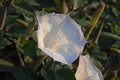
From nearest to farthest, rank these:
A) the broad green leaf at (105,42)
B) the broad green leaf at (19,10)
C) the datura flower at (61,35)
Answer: the datura flower at (61,35) → the broad green leaf at (19,10) → the broad green leaf at (105,42)

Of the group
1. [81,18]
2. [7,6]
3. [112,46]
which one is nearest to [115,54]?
[112,46]

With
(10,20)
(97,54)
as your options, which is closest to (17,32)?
(10,20)

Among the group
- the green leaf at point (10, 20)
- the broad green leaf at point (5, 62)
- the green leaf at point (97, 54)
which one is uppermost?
the green leaf at point (10, 20)

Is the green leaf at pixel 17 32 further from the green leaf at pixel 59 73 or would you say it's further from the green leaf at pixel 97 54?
the green leaf at pixel 97 54

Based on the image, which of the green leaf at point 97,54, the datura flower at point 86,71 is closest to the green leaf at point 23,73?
the datura flower at point 86,71

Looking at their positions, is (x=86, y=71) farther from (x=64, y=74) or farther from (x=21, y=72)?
(x=21, y=72)

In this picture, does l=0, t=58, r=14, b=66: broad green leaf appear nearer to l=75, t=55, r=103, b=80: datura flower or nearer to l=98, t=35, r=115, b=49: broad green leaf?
l=75, t=55, r=103, b=80: datura flower
